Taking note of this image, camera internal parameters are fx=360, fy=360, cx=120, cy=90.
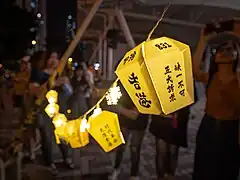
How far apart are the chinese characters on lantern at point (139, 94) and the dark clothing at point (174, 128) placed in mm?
1842

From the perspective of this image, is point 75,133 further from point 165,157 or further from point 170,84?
point 170,84

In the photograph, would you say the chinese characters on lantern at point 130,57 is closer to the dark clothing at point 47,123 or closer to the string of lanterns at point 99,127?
the string of lanterns at point 99,127

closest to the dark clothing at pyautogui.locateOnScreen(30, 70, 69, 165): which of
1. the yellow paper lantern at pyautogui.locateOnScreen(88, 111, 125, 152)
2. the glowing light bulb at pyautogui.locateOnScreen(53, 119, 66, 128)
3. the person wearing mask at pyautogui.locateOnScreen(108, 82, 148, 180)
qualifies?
the person wearing mask at pyautogui.locateOnScreen(108, 82, 148, 180)

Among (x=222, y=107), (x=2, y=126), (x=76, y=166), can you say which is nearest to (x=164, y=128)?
(x=222, y=107)

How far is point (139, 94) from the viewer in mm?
2447

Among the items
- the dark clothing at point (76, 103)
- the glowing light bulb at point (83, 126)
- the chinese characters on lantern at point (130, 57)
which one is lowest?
the dark clothing at point (76, 103)

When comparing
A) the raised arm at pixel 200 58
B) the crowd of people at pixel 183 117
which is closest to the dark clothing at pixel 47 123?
the crowd of people at pixel 183 117

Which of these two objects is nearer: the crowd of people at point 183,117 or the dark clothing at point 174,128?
the crowd of people at point 183,117

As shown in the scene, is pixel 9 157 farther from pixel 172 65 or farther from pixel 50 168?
pixel 172 65

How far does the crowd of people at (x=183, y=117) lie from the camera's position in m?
3.53

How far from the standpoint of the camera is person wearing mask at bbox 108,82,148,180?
4625 mm

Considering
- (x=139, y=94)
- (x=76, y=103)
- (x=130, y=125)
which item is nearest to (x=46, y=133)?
(x=76, y=103)

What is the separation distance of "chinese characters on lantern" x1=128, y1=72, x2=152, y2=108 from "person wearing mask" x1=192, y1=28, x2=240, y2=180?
51.0 inches

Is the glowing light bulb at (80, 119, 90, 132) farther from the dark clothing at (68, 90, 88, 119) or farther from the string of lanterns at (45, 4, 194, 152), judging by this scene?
the dark clothing at (68, 90, 88, 119)
